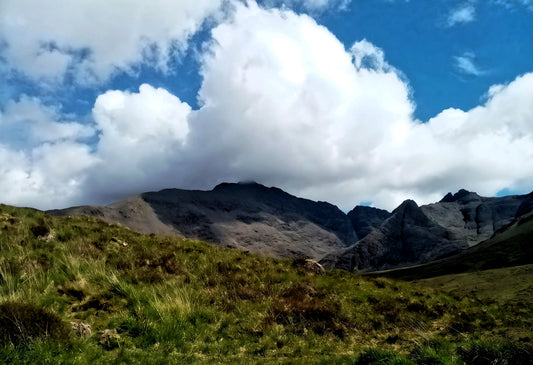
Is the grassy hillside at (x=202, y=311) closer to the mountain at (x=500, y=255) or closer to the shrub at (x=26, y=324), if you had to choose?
the shrub at (x=26, y=324)

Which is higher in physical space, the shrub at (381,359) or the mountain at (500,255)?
the shrub at (381,359)

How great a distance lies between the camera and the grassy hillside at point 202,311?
9.77 m

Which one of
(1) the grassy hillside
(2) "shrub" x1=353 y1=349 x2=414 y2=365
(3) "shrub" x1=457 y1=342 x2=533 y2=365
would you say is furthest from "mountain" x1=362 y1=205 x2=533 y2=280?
(2) "shrub" x1=353 y1=349 x2=414 y2=365

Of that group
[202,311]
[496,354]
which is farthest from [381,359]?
[202,311]

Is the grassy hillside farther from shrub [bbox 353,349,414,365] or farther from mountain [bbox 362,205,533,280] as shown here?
mountain [bbox 362,205,533,280]

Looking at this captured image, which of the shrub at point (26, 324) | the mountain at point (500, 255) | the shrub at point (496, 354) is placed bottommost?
the mountain at point (500, 255)

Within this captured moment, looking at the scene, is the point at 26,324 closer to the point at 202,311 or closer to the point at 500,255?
the point at 202,311

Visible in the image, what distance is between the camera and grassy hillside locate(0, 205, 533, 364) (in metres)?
9.77

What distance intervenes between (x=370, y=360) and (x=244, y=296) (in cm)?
805

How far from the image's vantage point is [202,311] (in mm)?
13836

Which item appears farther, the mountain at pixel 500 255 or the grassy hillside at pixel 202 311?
the mountain at pixel 500 255

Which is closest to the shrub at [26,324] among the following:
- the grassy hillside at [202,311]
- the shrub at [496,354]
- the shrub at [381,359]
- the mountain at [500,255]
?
the grassy hillside at [202,311]

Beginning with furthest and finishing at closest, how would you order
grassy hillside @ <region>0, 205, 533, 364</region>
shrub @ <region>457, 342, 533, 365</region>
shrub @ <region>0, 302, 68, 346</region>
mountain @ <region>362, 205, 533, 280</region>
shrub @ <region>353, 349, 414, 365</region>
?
mountain @ <region>362, 205, 533, 280</region> → grassy hillside @ <region>0, 205, 533, 364</region> → shrub @ <region>0, 302, 68, 346</region> → shrub @ <region>457, 342, 533, 365</region> → shrub @ <region>353, 349, 414, 365</region>

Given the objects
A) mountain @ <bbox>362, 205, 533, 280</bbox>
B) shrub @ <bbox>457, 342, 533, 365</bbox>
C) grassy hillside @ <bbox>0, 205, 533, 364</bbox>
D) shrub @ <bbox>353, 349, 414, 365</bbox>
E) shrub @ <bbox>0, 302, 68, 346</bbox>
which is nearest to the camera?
shrub @ <bbox>353, 349, 414, 365</bbox>
